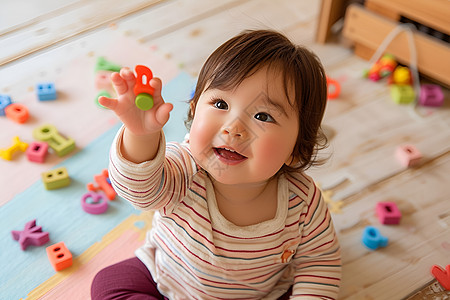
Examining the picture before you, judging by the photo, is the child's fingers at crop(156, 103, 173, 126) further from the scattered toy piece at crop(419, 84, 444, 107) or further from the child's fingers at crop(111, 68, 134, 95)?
the scattered toy piece at crop(419, 84, 444, 107)

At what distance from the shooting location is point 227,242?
2.62 feet

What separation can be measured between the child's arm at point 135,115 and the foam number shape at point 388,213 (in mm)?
601

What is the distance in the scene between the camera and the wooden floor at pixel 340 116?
105cm

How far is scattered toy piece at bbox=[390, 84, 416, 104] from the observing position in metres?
1.39

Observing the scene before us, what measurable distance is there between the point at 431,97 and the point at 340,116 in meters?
0.26

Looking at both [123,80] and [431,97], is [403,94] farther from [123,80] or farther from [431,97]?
[123,80]

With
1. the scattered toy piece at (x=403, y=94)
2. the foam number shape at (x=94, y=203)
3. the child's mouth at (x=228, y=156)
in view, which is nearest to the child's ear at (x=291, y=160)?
the child's mouth at (x=228, y=156)

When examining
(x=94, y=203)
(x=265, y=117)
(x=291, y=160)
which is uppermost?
(x=265, y=117)

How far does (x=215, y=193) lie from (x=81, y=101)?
25.7 inches

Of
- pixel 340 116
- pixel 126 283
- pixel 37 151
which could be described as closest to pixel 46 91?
pixel 37 151

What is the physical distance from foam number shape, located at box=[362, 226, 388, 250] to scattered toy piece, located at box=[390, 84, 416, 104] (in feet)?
1.50

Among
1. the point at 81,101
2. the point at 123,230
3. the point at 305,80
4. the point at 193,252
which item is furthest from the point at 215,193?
the point at 81,101

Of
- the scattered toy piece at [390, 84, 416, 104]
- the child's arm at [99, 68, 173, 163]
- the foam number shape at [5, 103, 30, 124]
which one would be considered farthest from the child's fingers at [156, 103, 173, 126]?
the scattered toy piece at [390, 84, 416, 104]

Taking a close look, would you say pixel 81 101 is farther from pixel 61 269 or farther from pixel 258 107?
pixel 258 107
